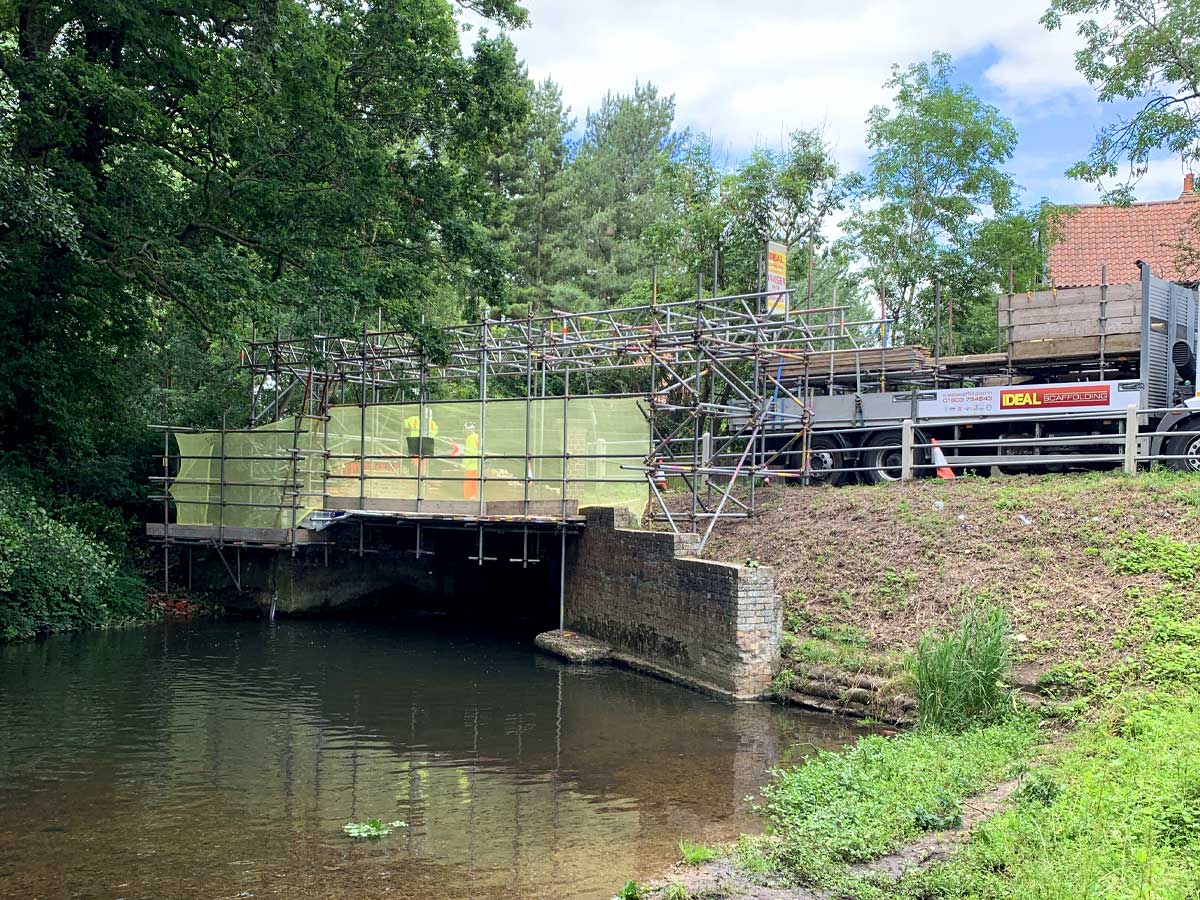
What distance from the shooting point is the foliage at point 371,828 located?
23.4ft

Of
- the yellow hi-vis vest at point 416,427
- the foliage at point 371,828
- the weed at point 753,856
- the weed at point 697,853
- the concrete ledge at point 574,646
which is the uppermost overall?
the yellow hi-vis vest at point 416,427

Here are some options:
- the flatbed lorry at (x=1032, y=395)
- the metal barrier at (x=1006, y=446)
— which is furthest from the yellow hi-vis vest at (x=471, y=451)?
the flatbed lorry at (x=1032, y=395)

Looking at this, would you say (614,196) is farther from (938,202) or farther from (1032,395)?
(1032,395)

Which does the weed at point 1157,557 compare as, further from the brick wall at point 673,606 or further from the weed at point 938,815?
the weed at point 938,815

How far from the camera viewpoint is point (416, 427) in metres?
18.6

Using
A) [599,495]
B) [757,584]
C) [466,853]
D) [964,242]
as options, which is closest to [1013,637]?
[757,584]

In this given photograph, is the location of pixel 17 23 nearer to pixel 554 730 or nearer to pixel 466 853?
pixel 554 730

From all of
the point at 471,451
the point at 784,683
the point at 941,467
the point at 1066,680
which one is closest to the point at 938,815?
the point at 1066,680

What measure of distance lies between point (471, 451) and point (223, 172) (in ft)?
20.6

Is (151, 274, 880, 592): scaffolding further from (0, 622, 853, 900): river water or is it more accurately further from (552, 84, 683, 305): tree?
(552, 84, 683, 305): tree

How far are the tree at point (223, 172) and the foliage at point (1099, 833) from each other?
13.1 m

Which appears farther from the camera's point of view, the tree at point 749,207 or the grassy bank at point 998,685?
the tree at point 749,207

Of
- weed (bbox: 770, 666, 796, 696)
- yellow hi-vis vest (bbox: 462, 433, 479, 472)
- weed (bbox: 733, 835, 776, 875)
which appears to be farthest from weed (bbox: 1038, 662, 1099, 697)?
yellow hi-vis vest (bbox: 462, 433, 479, 472)

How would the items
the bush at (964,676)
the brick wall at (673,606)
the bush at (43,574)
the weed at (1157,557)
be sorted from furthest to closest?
1. the bush at (43,574)
2. the brick wall at (673,606)
3. the weed at (1157,557)
4. the bush at (964,676)
